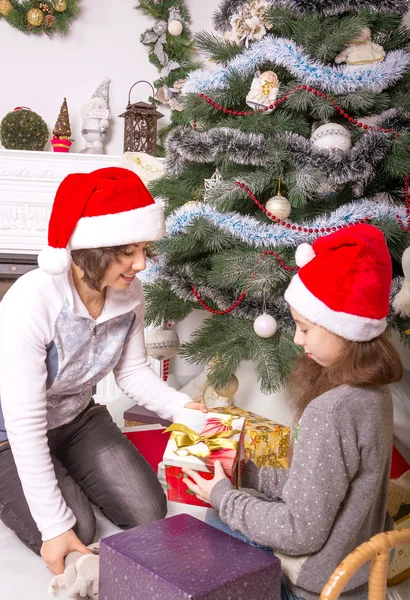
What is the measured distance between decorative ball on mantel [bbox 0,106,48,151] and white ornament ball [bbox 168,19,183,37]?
688 millimetres

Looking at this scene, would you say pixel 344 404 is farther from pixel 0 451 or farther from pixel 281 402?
pixel 281 402

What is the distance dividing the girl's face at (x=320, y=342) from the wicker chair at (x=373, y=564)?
1.19 feet

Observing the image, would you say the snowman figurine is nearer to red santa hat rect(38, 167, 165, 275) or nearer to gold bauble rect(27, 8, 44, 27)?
gold bauble rect(27, 8, 44, 27)

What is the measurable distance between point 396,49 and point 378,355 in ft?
4.13

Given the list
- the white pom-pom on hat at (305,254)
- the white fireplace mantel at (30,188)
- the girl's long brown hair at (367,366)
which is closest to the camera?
the girl's long brown hair at (367,366)

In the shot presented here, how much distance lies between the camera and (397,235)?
186cm

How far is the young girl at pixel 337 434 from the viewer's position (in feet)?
3.46

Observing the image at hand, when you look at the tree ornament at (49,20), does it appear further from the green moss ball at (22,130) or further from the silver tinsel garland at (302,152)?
the silver tinsel garland at (302,152)

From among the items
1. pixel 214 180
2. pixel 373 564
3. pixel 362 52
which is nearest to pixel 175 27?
pixel 214 180

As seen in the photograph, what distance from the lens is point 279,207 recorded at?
187 cm

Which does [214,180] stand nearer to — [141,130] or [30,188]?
[141,130]

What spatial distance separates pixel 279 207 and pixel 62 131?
1.27m

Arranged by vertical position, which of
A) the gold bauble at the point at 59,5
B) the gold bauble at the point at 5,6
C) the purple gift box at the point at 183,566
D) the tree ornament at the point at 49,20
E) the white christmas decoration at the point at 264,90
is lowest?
the purple gift box at the point at 183,566

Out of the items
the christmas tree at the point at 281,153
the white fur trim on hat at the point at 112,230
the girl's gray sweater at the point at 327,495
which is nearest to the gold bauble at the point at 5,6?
the christmas tree at the point at 281,153
